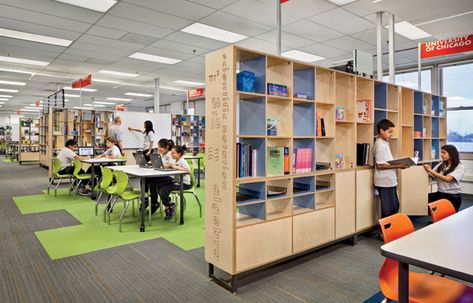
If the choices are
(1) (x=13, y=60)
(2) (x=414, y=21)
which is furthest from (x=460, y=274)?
(1) (x=13, y=60)

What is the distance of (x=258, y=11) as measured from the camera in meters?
5.58

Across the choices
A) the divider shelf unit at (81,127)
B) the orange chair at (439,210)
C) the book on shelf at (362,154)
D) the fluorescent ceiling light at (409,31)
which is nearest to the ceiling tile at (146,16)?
the book on shelf at (362,154)

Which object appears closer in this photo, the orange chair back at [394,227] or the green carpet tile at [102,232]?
the orange chair back at [394,227]

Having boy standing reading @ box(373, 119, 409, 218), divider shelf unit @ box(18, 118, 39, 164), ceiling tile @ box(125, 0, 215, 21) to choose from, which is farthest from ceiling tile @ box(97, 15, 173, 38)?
divider shelf unit @ box(18, 118, 39, 164)

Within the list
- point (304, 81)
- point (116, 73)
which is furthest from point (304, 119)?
point (116, 73)

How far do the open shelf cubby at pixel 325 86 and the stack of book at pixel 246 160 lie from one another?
1.33 m

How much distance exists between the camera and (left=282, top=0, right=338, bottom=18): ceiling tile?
17.0ft

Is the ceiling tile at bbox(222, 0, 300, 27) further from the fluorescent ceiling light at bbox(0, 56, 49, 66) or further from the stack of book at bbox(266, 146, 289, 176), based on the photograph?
the fluorescent ceiling light at bbox(0, 56, 49, 66)

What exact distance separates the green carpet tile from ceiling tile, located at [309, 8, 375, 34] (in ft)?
13.7

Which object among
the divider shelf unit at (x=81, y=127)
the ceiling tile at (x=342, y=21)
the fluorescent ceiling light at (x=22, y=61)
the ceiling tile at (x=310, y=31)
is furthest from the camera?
the divider shelf unit at (x=81, y=127)

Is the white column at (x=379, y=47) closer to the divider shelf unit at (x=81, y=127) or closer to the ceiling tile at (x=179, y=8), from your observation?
the ceiling tile at (x=179, y=8)

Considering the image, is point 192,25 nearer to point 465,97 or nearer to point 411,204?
point 411,204

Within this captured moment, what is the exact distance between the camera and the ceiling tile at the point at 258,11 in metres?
5.25

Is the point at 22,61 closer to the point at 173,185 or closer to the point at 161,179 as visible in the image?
the point at 161,179
